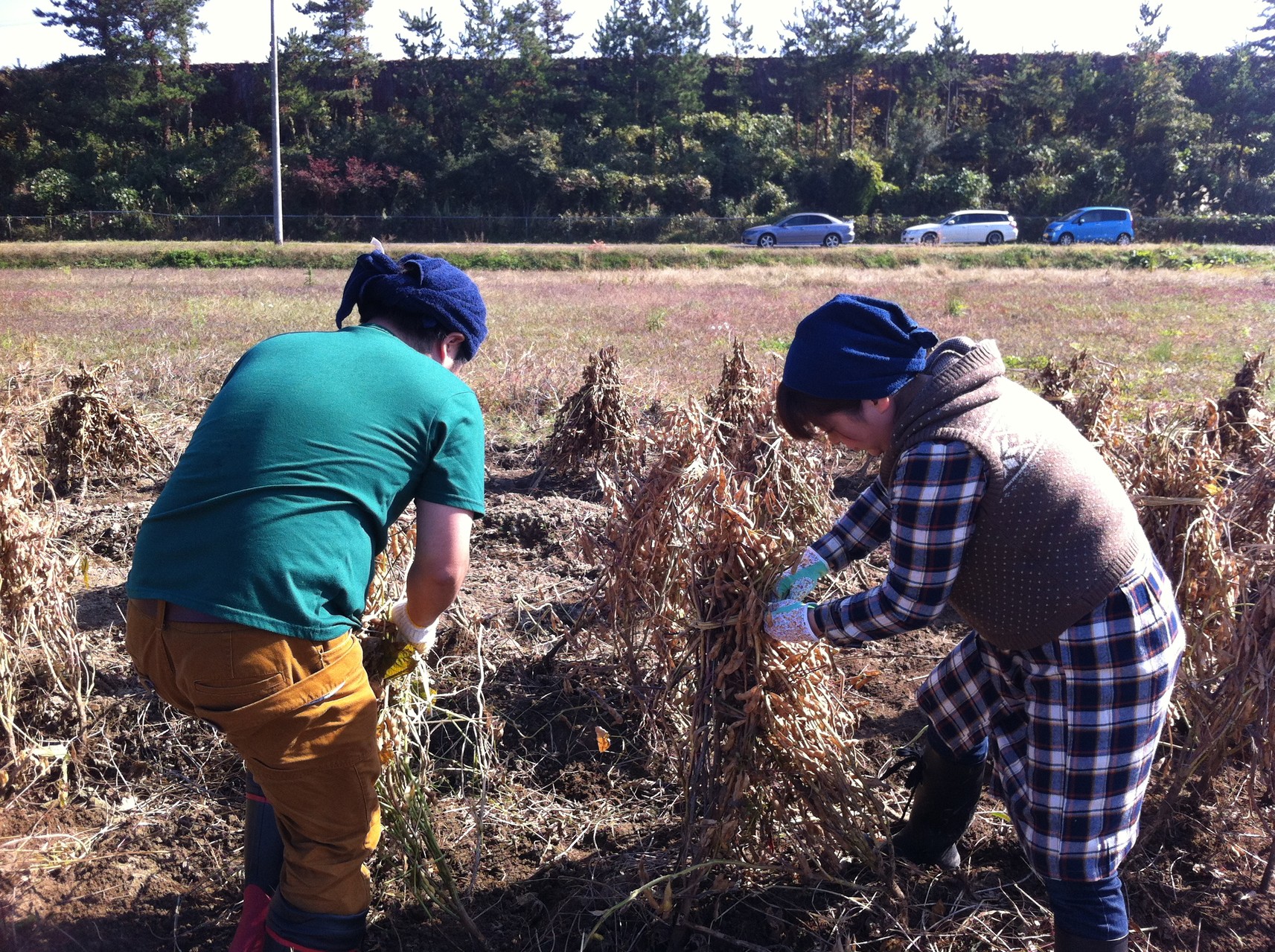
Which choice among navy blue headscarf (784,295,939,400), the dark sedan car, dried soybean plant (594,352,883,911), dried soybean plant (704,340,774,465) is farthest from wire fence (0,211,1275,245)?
navy blue headscarf (784,295,939,400)

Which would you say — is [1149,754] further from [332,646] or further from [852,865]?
[332,646]

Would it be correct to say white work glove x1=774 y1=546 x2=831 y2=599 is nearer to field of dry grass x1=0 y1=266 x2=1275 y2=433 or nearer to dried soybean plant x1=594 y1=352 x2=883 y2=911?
dried soybean plant x1=594 y1=352 x2=883 y2=911

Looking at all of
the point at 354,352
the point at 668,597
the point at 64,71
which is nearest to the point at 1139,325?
the point at 668,597

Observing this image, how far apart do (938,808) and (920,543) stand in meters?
0.93

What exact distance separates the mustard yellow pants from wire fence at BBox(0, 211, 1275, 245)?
3516cm

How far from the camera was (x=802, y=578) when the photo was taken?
2131 mm

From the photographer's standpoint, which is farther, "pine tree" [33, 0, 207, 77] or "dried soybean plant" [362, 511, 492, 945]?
"pine tree" [33, 0, 207, 77]

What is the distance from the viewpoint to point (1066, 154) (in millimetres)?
43062

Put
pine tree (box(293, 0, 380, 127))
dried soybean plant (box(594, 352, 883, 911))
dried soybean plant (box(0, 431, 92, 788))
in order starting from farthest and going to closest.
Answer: pine tree (box(293, 0, 380, 127)) → dried soybean plant (box(0, 431, 92, 788)) → dried soybean plant (box(594, 352, 883, 911))

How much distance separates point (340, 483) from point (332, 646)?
324mm

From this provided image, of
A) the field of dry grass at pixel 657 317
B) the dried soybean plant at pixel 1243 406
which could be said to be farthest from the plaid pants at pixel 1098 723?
the field of dry grass at pixel 657 317

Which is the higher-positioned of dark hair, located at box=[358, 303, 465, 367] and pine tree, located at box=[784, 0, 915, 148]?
pine tree, located at box=[784, 0, 915, 148]

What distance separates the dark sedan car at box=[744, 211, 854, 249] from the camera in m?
33.2

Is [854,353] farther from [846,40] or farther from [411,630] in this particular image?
[846,40]
